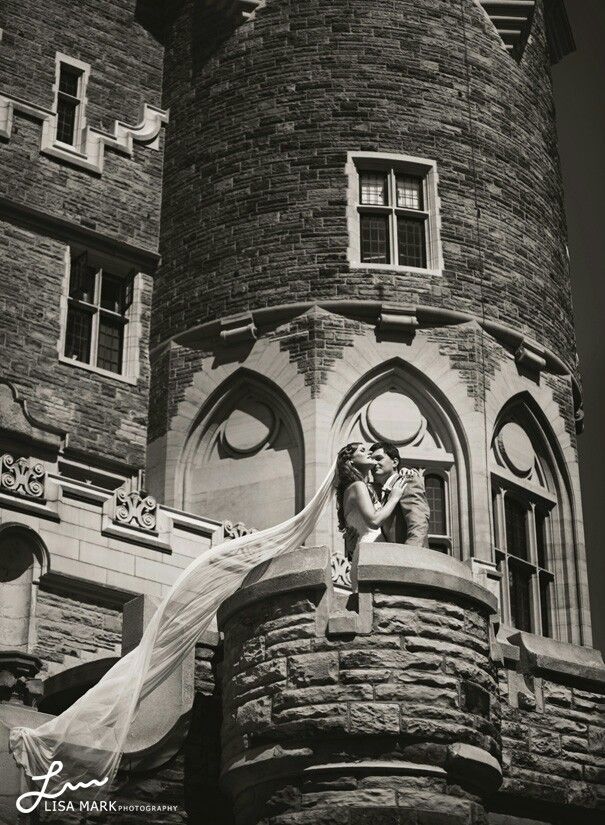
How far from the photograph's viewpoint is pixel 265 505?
77.5 feet

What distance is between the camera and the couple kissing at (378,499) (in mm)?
16875

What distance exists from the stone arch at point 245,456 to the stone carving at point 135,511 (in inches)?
124

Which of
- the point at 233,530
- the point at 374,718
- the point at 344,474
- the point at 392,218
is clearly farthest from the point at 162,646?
the point at 392,218

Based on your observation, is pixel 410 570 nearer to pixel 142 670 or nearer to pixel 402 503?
pixel 402 503

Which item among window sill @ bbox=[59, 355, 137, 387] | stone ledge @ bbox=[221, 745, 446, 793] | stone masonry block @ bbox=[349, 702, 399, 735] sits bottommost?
stone ledge @ bbox=[221, 745, 446, 793]

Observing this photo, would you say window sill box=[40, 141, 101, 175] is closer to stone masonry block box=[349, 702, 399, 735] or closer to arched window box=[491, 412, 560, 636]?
arched window box=[491, 412, 560, 636]

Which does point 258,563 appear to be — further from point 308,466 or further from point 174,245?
point 174,245

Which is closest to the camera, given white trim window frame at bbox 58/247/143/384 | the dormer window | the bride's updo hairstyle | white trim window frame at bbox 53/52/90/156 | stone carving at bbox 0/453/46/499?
the bride's updo hairstyle

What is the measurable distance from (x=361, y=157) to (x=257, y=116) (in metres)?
1.79

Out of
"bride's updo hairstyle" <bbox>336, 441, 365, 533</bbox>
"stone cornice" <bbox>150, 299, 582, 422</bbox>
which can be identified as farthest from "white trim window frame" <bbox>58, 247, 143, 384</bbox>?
"bride's updo hairstyle" <bbox>336, 441, 365, 533</bbox>

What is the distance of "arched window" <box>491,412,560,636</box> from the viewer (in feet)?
79.2

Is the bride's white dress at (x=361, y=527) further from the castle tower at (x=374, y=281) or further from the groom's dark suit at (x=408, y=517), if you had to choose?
the castle tower at (x=374, y=281)

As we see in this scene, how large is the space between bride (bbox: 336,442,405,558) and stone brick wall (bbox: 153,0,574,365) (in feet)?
24.6

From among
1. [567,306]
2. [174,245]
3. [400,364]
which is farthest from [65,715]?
[567,306]
